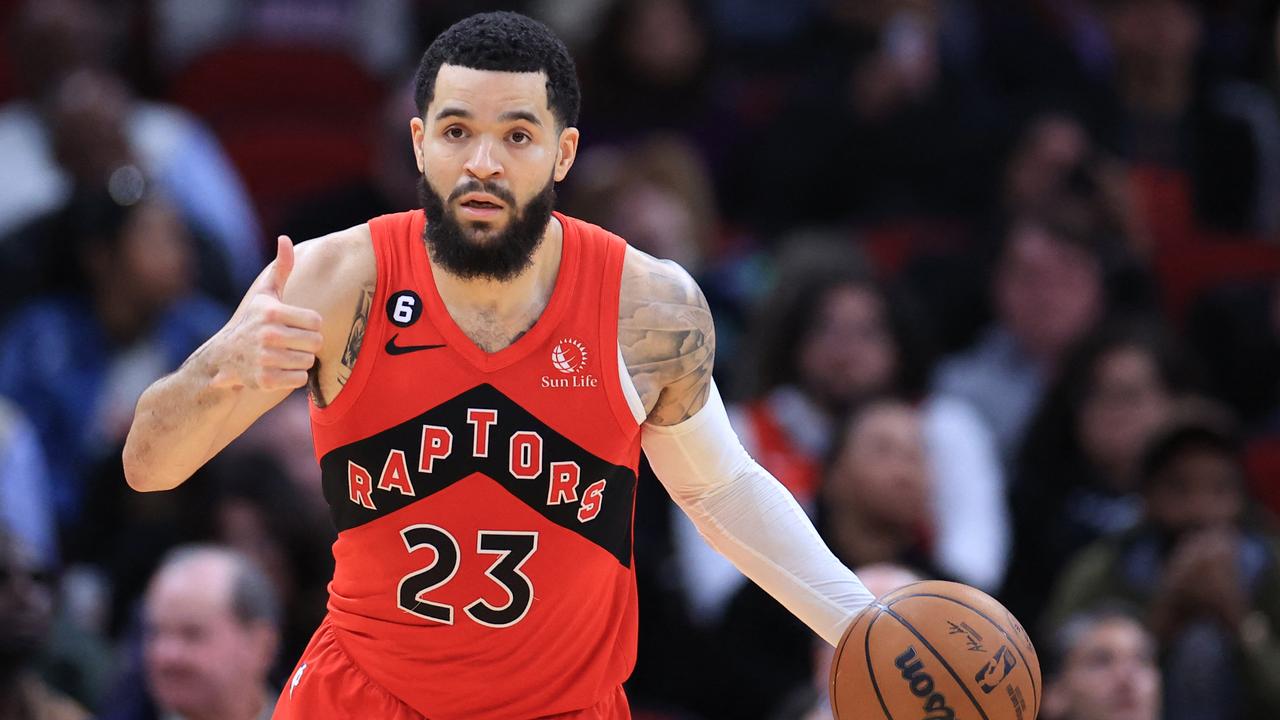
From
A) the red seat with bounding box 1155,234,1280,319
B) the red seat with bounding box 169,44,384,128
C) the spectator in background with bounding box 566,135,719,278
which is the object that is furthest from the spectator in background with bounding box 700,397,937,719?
the red seat with bounding box 169,44,384,128

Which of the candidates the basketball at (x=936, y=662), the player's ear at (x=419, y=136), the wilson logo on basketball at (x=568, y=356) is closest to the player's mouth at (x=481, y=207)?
the player's ear at (x=419, y=136)

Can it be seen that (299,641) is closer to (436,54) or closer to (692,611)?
(692,611)

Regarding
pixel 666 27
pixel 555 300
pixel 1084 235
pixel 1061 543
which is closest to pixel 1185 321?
pixel 1084 235

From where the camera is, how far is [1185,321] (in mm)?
10484

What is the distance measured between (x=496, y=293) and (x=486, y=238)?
0.18m

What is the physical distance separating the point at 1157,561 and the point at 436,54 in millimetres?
4591

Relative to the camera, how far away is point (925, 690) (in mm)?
4375

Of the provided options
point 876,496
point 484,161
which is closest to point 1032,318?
point 876,496

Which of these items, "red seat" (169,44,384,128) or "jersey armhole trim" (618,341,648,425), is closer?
"jersey armhole trim" (618,341,648,425)

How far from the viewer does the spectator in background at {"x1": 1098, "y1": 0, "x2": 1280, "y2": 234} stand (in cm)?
1121

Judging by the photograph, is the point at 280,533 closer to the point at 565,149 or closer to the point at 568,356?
the point at 568,356

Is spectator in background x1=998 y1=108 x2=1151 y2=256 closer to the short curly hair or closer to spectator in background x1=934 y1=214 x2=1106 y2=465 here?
spectator in background x1=934 y1=214 x2=1106 y2=465

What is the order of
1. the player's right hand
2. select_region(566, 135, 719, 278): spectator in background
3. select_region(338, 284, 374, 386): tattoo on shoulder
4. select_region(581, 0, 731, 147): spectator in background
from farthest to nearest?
select_region(581, 0, 731, 147): spectator in background
select_region(566, 135, 719, 278): spectator in background
select_region(338, 284, 374, 386): tattoo on shoulder
the player's right hand

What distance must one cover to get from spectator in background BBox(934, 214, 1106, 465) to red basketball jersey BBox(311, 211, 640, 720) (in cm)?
501
